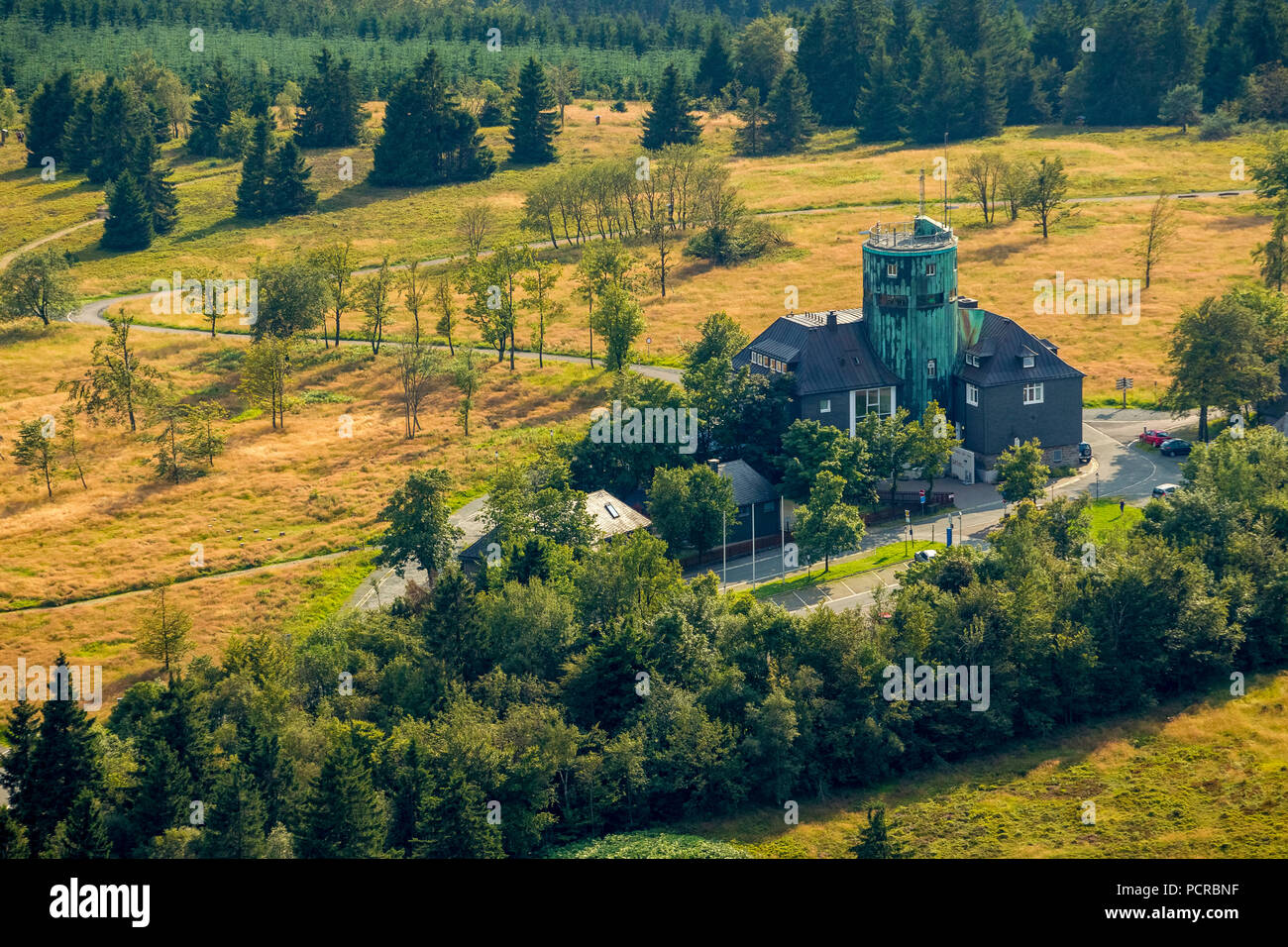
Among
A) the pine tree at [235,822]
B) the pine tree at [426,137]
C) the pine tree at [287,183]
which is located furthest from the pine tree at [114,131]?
the pine tree at [235,822]

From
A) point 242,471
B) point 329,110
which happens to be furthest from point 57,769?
point 329,110

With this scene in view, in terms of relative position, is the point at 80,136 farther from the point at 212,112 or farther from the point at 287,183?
the point at 287,183

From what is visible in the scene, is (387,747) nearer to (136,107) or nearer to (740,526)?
(740,526)

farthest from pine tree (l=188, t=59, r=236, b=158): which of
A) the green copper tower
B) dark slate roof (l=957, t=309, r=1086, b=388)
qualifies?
dark slate roof (l=957, t=309, r=1086, b=388)

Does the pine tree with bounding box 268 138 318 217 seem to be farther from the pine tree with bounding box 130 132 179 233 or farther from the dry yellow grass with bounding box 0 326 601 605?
the dry yellow grass with bounding box 0 326 601 605

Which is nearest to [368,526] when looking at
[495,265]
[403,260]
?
[495,265]

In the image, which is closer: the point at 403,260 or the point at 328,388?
the point at 328,388
